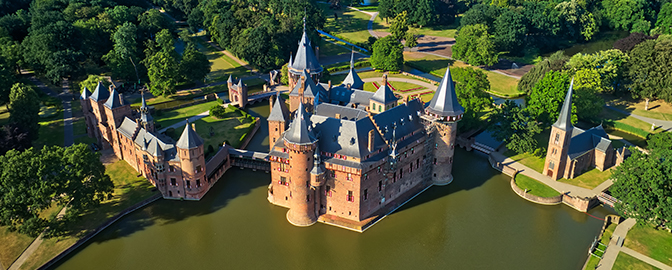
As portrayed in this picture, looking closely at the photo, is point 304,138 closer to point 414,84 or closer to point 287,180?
point 287,180

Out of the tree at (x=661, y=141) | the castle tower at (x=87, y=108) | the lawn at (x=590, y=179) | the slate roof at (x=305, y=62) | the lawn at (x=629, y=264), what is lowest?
the lawn at (x=629, y=264)

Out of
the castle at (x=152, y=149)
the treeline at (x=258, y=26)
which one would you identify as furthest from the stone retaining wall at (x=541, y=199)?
the treeline at (x=258, y=26)

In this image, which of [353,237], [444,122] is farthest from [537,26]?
[353,237]

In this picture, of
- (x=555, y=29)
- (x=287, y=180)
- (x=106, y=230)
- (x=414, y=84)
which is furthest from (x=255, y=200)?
(x=555, y=29)

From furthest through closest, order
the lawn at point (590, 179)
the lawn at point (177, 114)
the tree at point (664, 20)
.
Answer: the tree at point (664, 20) → the lawn at point (177, 114) → the lawn at point (590, 179)

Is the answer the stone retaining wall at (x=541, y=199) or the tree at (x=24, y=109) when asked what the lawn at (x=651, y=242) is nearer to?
the stone retaining wall at (x=541, y=199)

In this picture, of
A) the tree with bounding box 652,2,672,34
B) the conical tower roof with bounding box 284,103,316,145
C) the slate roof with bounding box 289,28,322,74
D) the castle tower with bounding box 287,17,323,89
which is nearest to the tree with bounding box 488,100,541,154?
the castle tower with bounding box 287,17,323,89

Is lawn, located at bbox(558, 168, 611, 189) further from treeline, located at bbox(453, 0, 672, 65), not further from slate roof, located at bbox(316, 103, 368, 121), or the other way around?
treeline, located at bbox(453, 0, 672, 65)
